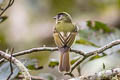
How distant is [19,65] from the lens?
3904 millimetres

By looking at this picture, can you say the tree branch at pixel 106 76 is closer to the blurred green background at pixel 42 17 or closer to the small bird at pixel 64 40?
the small bird at pixel 64 40

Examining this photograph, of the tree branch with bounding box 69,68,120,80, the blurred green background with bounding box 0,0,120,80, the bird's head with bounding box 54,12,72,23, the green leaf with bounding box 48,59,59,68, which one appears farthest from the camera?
the blurred green background with bounding box 0,0,120,80

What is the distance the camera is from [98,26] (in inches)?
215

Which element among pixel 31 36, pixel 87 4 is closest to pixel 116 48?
pixel 31 36

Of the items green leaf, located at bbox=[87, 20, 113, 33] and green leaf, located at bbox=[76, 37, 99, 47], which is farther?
green leaf, located at bbox=[87, 20, 113, 33]

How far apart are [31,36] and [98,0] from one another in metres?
1.54

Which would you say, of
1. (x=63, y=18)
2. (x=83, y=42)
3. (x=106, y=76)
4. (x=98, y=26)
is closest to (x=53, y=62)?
(x=83, y=42)

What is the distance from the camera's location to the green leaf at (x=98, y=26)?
5.36 m

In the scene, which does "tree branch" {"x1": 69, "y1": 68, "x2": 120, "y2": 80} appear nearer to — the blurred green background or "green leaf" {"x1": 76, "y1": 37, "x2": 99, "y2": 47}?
"green leaf" {"x1": 76, "y1": 37, "x2": 99, "y2": 47}

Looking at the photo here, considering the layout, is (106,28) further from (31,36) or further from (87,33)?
(31,36)

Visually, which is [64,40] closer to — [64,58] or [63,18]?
[64,58]

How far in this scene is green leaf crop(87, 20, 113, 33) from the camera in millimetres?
5363

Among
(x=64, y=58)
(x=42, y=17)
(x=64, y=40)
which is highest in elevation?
(x=64, y=40)

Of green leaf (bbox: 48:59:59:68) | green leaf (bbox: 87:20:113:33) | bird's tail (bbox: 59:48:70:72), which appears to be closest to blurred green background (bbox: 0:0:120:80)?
green leaf (bbox: 87:20:113:33)
